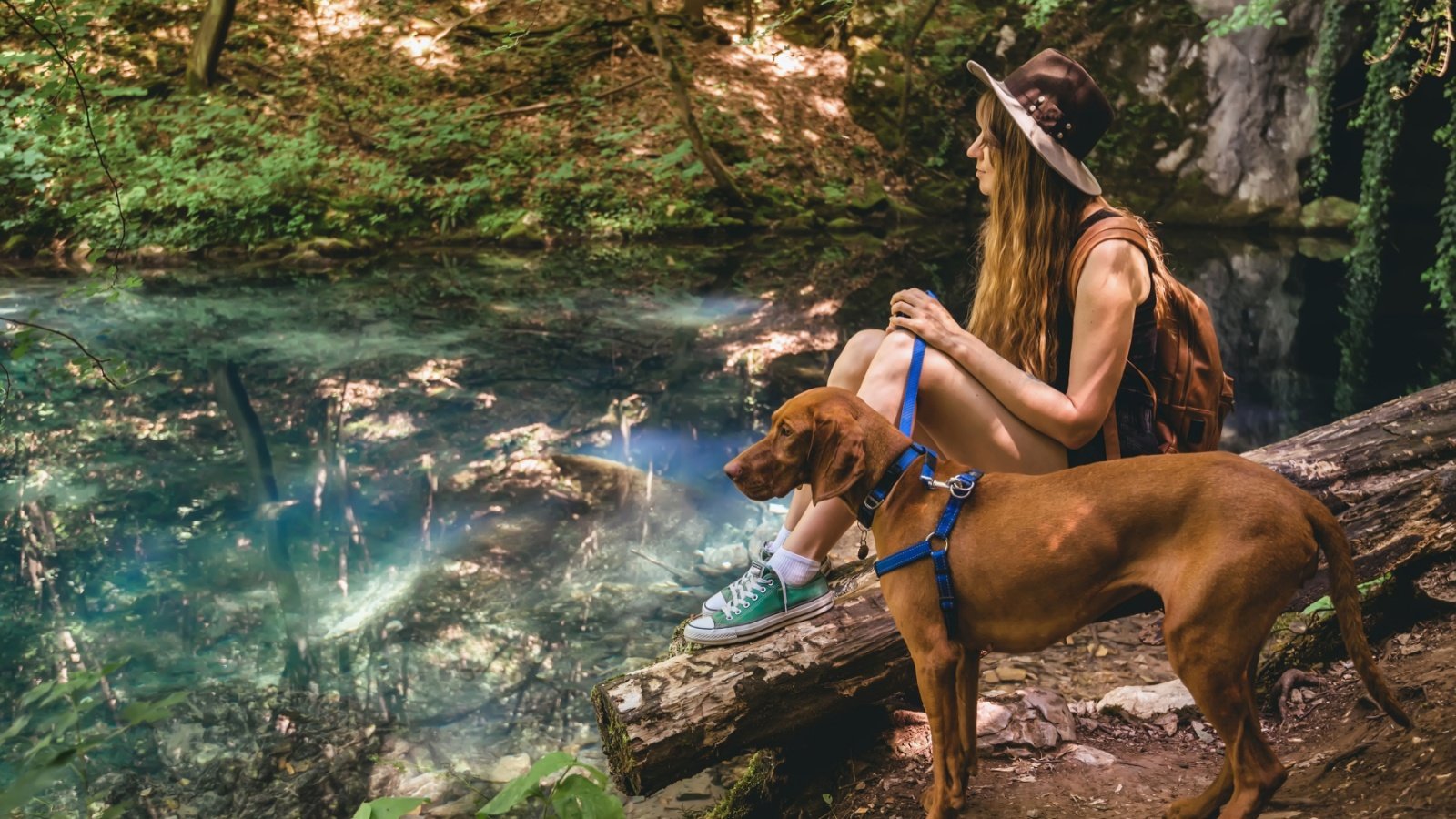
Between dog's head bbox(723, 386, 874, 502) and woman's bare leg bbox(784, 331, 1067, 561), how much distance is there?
35 centimetres

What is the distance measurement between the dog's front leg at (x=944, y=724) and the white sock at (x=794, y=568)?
612 mm

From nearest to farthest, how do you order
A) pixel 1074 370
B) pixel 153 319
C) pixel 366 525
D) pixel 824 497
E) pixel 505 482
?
pixel 824 497, pixel 1074 370, pixel 366 525, pixel 505 482, pixel 153 319

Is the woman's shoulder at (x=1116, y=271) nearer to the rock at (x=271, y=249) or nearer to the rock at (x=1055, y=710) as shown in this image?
the rock at (x=1055, y=710)

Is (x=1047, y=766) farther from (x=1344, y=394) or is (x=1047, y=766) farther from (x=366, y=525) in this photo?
(x=1344, y=394)

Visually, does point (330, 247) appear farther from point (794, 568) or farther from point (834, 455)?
point (834, 455)

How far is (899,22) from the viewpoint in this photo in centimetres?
1738

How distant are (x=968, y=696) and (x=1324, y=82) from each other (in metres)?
16.2

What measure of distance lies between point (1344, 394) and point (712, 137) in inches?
402

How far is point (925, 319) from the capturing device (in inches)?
116

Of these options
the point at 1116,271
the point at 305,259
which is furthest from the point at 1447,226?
the point at 305,259

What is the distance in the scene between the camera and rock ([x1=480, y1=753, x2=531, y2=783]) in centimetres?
399

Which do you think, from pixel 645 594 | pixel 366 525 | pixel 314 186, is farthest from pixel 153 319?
pixel 645 594

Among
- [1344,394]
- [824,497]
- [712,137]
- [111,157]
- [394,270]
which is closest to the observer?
[824,497]

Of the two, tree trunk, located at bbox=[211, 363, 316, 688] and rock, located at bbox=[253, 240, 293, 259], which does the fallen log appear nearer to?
tree trunk, located at bbox=[211, 363, 316, 688]
